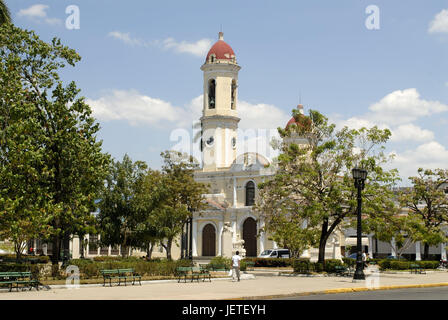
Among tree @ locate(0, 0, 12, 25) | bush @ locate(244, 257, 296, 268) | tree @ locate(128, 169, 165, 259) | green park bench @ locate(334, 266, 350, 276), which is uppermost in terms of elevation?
tree @ locate(0, 0, 12, 25)

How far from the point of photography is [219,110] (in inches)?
2768

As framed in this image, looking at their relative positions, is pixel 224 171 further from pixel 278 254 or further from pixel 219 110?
pixel 278 254

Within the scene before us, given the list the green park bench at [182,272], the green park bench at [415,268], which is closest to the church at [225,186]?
the green park bench at [415,268]

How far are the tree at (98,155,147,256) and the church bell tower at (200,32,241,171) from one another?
105 feet

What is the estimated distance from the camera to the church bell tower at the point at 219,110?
70.2 m

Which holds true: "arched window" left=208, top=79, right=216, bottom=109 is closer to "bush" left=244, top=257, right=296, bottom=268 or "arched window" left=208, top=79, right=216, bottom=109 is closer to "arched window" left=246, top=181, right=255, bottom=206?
"arched window" left=246, top=181, right=255, bottom=206

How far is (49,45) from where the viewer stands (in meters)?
26.3

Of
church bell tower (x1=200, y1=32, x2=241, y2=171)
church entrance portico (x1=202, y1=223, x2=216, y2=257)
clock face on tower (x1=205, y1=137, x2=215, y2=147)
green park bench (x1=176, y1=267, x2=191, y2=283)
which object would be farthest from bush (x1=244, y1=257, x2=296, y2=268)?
clock face on tower (x1=205, y1=137, x2=215, y2=147)

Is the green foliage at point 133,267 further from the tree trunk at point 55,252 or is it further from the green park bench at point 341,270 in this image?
the green park bench at point 341,270

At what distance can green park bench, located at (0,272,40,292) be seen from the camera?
20.4 m

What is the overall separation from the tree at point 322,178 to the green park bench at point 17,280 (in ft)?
57.0

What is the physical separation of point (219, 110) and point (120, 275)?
47.1 metres

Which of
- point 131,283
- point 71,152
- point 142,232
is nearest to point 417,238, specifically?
point 142,232
